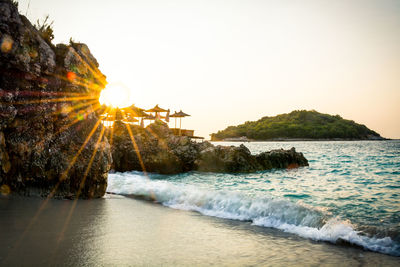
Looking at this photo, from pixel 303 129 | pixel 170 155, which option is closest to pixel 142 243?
pixel 170 155

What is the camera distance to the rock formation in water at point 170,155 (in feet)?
68.9

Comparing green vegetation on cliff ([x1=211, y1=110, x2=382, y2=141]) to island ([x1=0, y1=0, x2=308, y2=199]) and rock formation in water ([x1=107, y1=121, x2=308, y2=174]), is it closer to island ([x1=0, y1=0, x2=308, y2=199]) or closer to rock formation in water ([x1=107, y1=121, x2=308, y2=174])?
rock formation in water ([x1=107, y1=121, x2=308, y2=174])

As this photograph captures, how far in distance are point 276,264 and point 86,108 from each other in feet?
24.6

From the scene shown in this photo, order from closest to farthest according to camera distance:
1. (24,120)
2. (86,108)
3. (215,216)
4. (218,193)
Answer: (24,120) < (215,216) < (86,108) < (218,193)

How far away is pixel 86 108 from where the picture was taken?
848 cm

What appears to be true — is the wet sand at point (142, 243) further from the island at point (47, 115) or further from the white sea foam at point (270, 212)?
the island at point (47, 115)

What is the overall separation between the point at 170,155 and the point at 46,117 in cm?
1456

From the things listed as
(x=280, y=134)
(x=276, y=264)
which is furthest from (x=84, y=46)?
(x=280, y=134)

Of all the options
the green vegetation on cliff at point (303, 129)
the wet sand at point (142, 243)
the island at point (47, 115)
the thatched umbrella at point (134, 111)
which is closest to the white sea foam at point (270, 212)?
the wet sand at point (142, 243)

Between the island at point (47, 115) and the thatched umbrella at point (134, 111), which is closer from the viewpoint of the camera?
the island at point (47, 115)

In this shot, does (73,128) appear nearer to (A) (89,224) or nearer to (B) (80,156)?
(B) (80,156)

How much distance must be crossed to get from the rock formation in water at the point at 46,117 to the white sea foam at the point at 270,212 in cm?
262

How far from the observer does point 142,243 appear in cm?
A: 423

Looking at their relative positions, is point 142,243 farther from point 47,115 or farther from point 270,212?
point 47,115
